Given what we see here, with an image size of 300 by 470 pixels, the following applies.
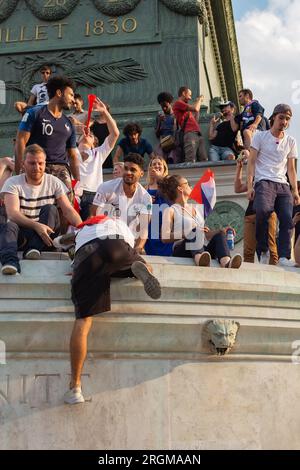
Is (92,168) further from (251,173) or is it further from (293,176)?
(293,176)

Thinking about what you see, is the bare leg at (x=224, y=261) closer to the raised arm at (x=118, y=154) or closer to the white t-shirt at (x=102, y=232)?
the white t-shirt at (x=102, y=232)

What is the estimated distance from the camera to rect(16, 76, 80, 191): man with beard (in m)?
8.39

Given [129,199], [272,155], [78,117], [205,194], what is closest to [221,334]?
[129,199]

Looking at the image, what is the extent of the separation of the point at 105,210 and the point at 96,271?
167cm

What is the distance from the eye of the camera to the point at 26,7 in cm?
1547

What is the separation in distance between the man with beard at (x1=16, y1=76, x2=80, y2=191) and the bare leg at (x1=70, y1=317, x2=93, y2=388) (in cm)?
247

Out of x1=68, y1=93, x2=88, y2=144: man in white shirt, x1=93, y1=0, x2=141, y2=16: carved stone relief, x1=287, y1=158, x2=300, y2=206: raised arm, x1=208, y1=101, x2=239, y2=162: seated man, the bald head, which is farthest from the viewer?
x1=93, y1=0, x2=141, y2=16: carved stone relief

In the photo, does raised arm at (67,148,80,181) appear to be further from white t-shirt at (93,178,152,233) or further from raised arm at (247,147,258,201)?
raised arm at (247,147,258,201)

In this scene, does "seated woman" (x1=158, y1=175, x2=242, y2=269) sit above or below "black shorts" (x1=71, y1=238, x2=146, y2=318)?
above

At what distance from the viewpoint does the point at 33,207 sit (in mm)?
7391

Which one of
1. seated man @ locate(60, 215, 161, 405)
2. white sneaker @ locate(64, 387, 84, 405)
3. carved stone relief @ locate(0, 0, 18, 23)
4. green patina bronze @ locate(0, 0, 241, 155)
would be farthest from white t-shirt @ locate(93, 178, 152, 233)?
carved stone relief @ locate(0, 0, 18, 23)

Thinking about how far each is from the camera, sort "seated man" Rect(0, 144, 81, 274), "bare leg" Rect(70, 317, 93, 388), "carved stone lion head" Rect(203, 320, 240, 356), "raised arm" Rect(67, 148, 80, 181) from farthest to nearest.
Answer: "raised arm" Rect(67, 148, 80, 181)
"seated man" Rect(0, 144, 81, 274)
"carved stone lion head" Rect(203, 320, 240, 356)
"bare leg" Rect(70, 317, 93, 388)

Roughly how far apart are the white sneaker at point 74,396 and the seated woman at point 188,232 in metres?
1.63
